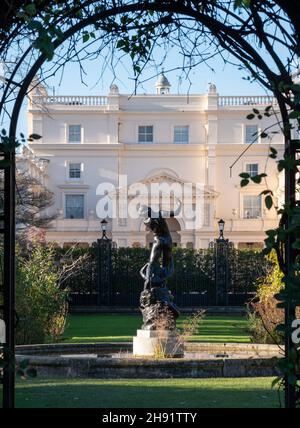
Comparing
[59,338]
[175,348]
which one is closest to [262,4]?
[175,348]

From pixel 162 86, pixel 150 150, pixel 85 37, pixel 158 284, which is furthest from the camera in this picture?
pixel 162 86

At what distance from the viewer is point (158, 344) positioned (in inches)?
525

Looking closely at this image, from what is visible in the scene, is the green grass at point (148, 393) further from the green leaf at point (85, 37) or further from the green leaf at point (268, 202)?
the green leaf at point (268, 202)

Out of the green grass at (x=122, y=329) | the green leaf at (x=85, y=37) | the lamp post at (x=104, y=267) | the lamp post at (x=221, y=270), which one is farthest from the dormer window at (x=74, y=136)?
the green leaf at (x=85, y=37)

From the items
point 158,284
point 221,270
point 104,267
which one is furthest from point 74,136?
point 158,284

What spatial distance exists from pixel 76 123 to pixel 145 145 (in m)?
4.85

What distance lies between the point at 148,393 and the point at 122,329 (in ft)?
42.3

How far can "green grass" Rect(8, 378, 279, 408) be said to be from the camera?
879cm

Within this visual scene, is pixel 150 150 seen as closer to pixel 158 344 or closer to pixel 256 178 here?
pixel 158 344

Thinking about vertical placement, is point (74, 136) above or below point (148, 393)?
above

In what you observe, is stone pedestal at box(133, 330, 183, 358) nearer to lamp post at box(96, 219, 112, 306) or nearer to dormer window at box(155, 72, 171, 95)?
lamp post at box(96, 219, 112, 306)

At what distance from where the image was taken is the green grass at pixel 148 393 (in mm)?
8789

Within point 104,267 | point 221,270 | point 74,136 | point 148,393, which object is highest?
point 74,136
